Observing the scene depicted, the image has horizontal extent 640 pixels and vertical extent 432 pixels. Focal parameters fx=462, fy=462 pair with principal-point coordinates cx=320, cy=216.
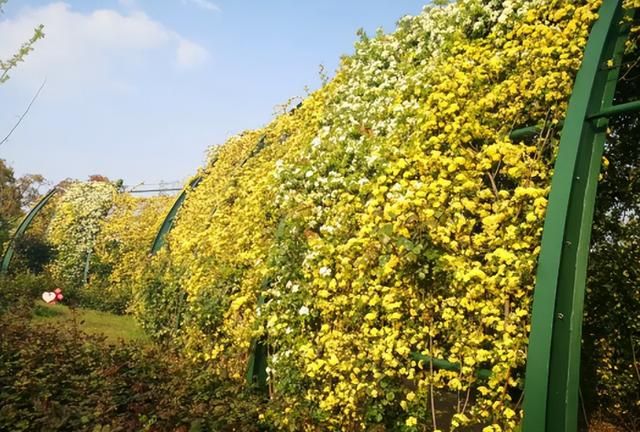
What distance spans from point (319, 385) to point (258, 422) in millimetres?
621

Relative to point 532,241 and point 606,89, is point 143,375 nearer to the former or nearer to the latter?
point 532,241

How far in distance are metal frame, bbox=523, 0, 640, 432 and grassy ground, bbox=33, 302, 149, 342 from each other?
25.0ft

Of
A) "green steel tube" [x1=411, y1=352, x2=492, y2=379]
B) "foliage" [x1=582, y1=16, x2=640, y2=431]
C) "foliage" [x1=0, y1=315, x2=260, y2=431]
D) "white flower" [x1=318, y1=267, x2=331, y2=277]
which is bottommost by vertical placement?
"foliage" [x1=0, y1=315, x2=260, y2=431]

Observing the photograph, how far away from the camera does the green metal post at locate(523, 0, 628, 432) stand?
2486 mm

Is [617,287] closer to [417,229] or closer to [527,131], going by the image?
[527,131]

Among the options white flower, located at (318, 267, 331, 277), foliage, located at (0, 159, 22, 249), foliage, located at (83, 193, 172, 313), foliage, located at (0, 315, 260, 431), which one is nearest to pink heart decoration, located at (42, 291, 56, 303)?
foliage, located at (83, 193, 172, 313)

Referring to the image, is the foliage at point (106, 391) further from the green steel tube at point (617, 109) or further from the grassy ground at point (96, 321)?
the green steel tube at point (617, 109)

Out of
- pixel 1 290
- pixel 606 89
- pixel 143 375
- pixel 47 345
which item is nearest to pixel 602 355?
pixel 606 89

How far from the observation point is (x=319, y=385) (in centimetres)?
423

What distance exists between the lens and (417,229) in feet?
11.3

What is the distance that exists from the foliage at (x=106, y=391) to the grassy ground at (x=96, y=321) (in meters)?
3.18

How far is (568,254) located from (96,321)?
10822 mm

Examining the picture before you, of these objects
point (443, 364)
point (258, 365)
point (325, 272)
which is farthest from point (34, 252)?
point (443, 364)

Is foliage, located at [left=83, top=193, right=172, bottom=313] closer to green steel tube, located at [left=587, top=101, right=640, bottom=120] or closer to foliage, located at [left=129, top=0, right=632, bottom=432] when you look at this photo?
foliage, located at [left=129, top=0, right=632, bottom=432]
